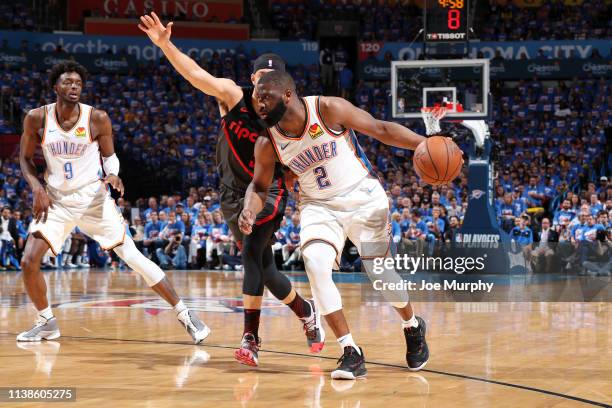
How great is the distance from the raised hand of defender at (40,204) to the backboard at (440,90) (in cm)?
893

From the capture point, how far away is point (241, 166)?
5988 millimetres

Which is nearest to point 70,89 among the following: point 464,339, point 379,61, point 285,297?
point 285,297

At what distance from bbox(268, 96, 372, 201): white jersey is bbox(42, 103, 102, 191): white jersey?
2.18m

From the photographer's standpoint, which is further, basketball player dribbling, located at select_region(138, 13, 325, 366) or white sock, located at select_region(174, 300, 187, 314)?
white sock, located at select_region(174, 300, 187, 314)

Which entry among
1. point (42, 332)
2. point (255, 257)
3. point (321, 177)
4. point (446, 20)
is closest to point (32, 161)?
point (42, 332)

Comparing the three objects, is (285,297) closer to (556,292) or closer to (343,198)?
(343,198)

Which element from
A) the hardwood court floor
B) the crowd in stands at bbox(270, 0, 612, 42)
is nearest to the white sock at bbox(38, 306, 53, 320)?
the hardwood court floor

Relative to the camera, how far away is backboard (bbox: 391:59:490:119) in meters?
14.4

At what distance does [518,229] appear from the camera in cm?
1586

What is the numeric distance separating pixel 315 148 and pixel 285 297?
1436 millimetres

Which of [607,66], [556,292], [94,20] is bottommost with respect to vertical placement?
[556,292]

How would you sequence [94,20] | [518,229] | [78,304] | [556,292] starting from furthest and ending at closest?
[94,20]
[518,229]
[556,292]
[78,304]

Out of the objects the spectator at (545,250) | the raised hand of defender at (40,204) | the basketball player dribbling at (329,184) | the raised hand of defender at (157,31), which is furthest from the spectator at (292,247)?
the basketball player dribbling at (329,184)

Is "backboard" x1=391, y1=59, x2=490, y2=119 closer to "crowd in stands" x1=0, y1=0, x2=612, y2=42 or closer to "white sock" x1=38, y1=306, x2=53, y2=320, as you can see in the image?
"white sock" x1=38, y1=306, x2=53, y2=320
